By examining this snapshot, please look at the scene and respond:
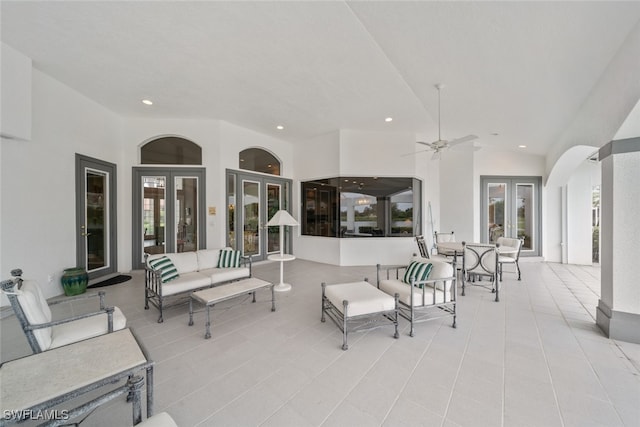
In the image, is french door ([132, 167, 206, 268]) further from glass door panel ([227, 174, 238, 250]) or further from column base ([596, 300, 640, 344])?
column base ([596, 300, 640, 344])

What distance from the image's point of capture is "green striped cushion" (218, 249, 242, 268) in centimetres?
446

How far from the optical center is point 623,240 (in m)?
2.86

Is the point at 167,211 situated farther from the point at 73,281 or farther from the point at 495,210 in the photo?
the point at 495,210

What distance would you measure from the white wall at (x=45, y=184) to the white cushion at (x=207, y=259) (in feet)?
7.29

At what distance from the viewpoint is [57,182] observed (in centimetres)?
420

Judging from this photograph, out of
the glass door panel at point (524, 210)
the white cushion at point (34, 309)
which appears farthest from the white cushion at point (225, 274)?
the glass door panel at point (524, 210)

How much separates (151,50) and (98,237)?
3.89m

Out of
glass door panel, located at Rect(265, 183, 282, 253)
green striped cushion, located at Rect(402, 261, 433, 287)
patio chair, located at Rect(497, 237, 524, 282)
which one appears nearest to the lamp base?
green striped cushion, located at Rect(402, 261, 433, 287)

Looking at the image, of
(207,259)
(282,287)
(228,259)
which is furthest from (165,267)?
(282,287)

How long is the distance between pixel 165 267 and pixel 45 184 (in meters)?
2.41

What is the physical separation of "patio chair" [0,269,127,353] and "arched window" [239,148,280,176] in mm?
4533

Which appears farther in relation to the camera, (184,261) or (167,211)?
(167,211)

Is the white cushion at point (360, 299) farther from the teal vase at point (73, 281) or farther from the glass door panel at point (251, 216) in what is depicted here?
the teal vase at point (73, 281)

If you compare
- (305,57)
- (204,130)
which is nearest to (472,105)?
(305,57)
